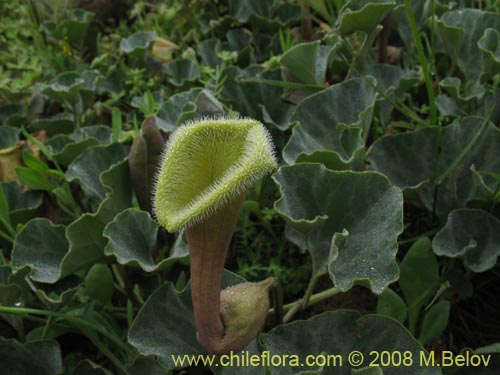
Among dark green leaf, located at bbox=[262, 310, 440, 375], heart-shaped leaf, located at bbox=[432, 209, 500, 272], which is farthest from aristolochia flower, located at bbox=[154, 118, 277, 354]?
heart-shaped leaf, located at bbox=[432, 209, 500, 272]

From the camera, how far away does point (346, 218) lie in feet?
3.92

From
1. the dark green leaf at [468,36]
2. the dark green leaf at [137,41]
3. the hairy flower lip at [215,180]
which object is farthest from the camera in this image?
the dark green leaf at [137,41]

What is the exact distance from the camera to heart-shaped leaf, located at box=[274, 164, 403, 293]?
108 centimetres

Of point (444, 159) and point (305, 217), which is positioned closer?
point (305, 217)

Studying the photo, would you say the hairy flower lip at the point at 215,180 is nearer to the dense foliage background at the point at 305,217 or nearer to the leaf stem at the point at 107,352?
the dense foliage background at the point at 305,217

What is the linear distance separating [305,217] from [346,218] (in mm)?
84

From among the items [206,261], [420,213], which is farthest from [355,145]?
[206,261]

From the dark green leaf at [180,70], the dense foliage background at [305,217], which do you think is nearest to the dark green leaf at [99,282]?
the dense foliage background at [305,217]

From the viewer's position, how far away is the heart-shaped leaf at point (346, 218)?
1.08 metres

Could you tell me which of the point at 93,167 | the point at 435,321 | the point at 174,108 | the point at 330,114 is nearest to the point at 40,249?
the point at 93,167

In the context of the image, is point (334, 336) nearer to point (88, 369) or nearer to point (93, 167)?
point (88, 369)

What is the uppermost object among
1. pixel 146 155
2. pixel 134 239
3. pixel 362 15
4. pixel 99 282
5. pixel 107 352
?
pixel 362 15

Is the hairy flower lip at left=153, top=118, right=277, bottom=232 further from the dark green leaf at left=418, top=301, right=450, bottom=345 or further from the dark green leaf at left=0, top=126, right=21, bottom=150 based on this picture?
the dark green leaf at left=0, top=126, right=21, bottom=150

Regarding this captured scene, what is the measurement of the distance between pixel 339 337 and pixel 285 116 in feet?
2.63
